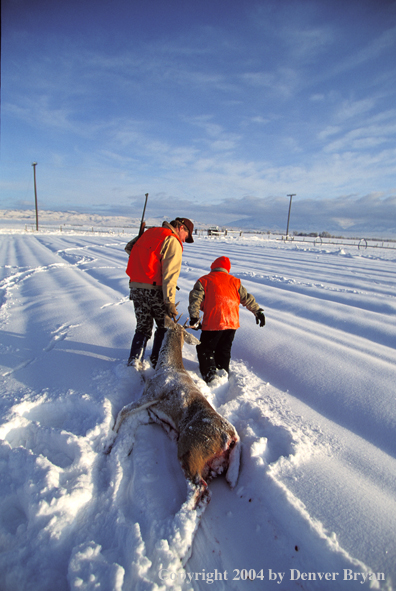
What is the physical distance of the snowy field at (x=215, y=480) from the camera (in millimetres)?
1328

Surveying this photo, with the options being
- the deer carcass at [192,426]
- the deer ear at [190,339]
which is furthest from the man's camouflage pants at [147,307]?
the deer carcass at [192,426]

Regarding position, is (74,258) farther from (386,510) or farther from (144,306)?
(386,510)

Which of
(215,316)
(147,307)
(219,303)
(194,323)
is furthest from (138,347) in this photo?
(219,303)

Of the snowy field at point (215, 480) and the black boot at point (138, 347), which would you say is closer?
the snowy field at point (215, 480)

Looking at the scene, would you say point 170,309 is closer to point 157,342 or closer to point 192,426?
point 157,342

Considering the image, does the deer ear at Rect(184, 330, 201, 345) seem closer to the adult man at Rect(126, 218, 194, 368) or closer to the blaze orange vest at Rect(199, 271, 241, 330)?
the blaze orange vest at Rect(199, 271, 241, 330)

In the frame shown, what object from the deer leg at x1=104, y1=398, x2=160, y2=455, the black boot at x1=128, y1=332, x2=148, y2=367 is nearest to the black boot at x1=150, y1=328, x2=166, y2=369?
the black boot at x1=128, y1=332, x2=148, y2=367

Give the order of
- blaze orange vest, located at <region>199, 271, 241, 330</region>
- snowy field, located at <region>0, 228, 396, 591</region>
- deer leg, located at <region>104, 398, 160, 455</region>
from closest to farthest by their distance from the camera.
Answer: snowy field, located at <region>0, 228, 396, 591</region> → deer leg, located at <region>104, 398, 160, 455</region> → blaze orange vest, located at <region>199, 271, 241, 330</region>

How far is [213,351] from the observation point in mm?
3168

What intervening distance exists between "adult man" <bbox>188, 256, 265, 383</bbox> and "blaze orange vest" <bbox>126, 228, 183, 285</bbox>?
18.4 inches

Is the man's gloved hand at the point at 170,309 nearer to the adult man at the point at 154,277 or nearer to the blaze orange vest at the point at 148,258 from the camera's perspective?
the adult man at the point at 154,277

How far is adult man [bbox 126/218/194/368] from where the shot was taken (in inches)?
115

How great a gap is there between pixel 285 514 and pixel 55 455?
59.1 inches

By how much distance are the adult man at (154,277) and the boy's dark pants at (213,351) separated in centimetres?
46
